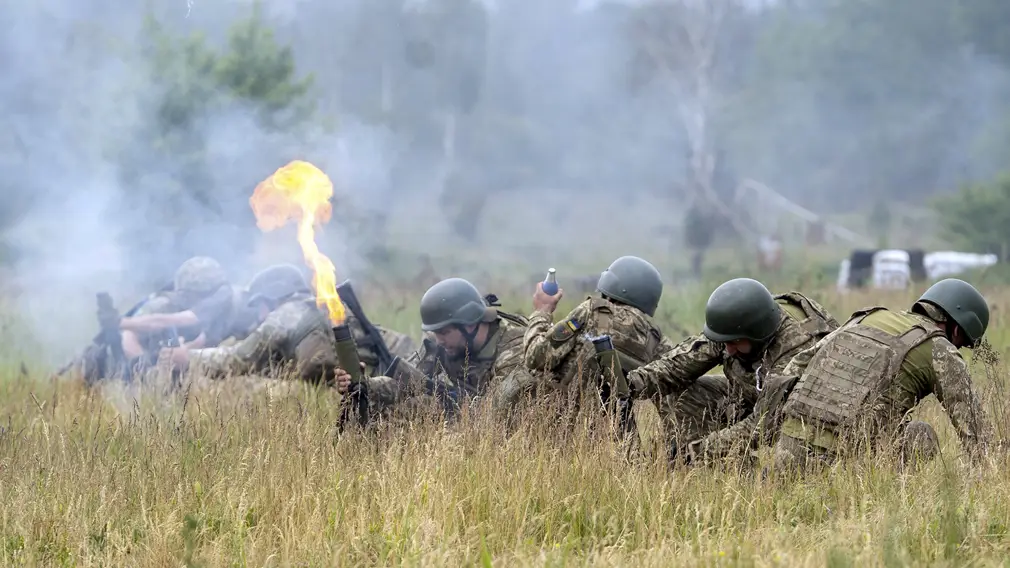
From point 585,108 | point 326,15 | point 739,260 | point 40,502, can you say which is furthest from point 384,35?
point 40,502

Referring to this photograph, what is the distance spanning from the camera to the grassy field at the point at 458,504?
5.00 metres

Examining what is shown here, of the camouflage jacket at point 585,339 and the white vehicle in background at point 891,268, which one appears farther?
the white vehicle in background at point 891,268

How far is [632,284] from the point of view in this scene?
7512 mm

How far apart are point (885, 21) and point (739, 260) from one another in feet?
43.8

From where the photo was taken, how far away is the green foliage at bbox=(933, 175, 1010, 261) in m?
30.0

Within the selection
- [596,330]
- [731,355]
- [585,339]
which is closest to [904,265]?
[731,355]

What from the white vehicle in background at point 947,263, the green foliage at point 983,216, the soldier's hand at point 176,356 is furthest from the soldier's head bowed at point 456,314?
the green foliage at point 983,216

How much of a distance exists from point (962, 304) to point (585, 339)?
2076 millimetres

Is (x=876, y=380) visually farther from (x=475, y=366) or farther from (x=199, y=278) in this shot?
(x=199, y=278)

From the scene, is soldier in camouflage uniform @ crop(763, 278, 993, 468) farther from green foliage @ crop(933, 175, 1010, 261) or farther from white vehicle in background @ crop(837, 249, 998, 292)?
green foliage @ crop(933, 175, 1010, 261)

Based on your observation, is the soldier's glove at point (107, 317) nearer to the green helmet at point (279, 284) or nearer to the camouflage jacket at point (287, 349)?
the green helmet at point (279, 284)

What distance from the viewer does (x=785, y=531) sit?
5.19m

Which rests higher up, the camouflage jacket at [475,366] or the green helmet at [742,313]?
the green helmet at [742,313]

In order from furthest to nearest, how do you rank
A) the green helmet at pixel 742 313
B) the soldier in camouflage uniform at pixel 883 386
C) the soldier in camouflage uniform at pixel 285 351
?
the soldier in camouflage uniform at pixel 285 351, the green helmet at pixel 742 313, the soldier in camouflage uniform at pixel 883 386
